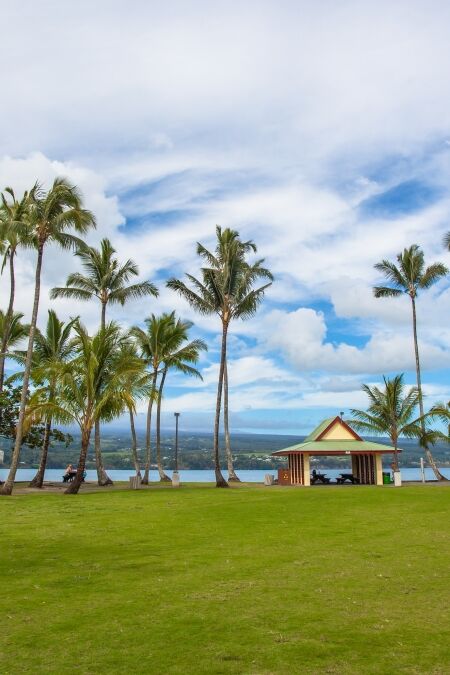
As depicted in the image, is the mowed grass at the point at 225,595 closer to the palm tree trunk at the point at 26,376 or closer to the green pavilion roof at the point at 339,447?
the palm tree trunk at the point at 26,376

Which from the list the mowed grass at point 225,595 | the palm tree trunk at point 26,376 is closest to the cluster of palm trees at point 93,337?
the palm tree trunk at point 26,376

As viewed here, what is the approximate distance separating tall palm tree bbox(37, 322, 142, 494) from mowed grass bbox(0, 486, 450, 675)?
1154 centimetres

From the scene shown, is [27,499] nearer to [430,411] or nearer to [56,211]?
[56,211]

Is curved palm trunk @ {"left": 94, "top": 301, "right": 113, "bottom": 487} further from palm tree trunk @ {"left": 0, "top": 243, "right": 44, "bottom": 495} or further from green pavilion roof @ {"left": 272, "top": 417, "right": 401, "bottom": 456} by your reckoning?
green pavilion roof @ {"left": 272, "top": 417, "right": 401, "bottom": 456}

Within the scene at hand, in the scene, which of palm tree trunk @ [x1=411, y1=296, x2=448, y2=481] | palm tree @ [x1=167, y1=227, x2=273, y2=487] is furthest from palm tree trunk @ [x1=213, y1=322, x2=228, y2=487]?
palm tree trunk @ [x1=411, y1=296, x2=448, y2=481]

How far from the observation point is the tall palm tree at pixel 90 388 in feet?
94.5

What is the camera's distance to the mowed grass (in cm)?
625

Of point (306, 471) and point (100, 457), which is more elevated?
point (100, 457)

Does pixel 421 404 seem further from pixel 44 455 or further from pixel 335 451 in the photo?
pixel 44 455

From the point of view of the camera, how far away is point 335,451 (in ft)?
118

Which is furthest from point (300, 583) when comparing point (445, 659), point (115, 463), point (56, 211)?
point (115, 463)

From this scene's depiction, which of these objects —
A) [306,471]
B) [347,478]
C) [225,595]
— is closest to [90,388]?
[306,471]

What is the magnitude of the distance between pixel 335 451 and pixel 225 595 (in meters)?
28.3

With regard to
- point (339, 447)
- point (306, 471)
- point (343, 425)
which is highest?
point (343, 425)
